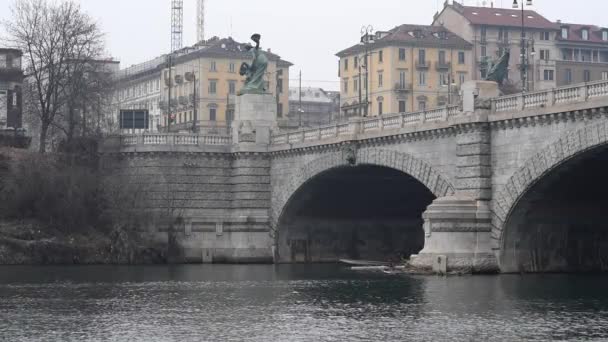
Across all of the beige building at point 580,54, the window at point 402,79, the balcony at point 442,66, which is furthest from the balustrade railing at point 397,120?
the beige building at point 580,54

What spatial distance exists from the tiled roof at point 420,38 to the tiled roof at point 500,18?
3.23 metres

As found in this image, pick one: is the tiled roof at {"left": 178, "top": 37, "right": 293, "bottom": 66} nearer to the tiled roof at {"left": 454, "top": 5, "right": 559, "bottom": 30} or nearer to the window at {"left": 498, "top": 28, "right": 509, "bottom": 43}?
the tiled roof at {"left": 454, "top": 5, "right": 559, "bottom": 30}

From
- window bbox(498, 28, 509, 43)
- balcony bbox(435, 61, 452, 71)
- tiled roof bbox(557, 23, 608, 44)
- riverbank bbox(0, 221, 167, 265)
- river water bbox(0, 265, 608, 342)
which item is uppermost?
tiled roof bbox(557, 23, 608, 44)

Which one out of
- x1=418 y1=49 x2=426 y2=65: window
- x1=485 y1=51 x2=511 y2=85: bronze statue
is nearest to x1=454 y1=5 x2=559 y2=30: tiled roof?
x1=418 y1=49 x2=426 y2=65: window

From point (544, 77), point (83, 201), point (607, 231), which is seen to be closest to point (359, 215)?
point (83, 201)

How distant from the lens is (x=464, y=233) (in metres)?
73.3

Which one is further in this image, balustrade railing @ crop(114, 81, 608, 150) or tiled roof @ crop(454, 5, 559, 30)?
tiled roof @ crop(454, 5, 559, 30)

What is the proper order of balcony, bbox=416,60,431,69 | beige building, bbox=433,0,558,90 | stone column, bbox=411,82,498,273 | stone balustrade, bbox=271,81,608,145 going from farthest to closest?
beige building, bbox=433,0,558,90 < balcony, bbox=416,60,431,69 < stone column, bbox=411,82,498,273 < stone balustrade, bbox=271,81,608,145

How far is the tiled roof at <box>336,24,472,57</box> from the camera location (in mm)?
153125

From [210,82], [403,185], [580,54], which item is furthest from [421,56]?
[403,185]

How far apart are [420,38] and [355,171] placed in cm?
6549

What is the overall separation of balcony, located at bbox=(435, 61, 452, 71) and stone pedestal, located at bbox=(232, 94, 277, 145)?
191 ft

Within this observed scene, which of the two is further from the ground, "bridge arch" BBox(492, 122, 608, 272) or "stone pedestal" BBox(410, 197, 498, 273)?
"bridge arch" BBox(492, 122, 608, 272)

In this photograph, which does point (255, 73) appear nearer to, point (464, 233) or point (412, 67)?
point (464, 233)
